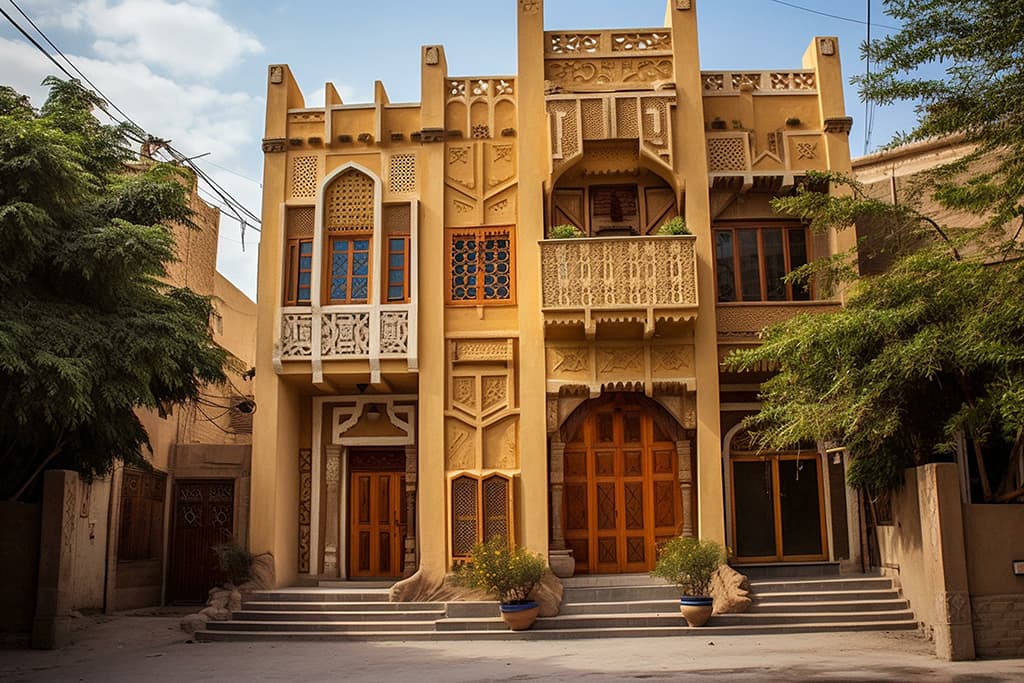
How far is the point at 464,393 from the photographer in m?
16.8

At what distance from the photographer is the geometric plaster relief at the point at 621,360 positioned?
16297 mm

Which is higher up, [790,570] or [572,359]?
[572,359]

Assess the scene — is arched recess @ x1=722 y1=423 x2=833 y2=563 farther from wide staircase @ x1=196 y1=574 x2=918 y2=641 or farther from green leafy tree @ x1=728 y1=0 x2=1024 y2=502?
green leafy tree @ x1=728 y1=0 x2=1024 y2=502

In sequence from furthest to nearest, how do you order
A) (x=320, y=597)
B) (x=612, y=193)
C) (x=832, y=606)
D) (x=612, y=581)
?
(x=612, y=193)
(x=612, y=581)
(x=320, y=597)
(x=832, y=606)

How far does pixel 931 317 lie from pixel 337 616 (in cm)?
942

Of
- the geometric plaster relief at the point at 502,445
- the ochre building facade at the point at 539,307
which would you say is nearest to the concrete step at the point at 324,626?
the ochre building facade at the point at 539,307

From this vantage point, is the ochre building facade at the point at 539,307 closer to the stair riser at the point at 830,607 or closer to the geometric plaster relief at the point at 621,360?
the geometric plaster relief at the point at 621,360

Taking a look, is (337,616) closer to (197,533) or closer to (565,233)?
(197,533)

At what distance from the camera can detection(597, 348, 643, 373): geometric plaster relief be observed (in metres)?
16.3

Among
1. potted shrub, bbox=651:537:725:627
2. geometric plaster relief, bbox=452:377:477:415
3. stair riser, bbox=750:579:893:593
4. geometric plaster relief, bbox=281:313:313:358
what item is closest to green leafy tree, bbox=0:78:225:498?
geometric plaster relief, bbox=281:313:313:358

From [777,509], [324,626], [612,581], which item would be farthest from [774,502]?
[324,626]

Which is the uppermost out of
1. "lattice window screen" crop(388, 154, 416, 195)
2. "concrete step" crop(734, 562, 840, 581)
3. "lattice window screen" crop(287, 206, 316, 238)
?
"lattice window screen" crop(388, 154, 416, 195)

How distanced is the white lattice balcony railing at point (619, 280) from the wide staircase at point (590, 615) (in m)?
4.28

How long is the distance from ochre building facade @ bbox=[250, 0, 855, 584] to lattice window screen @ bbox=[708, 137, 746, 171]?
0.04 metres
